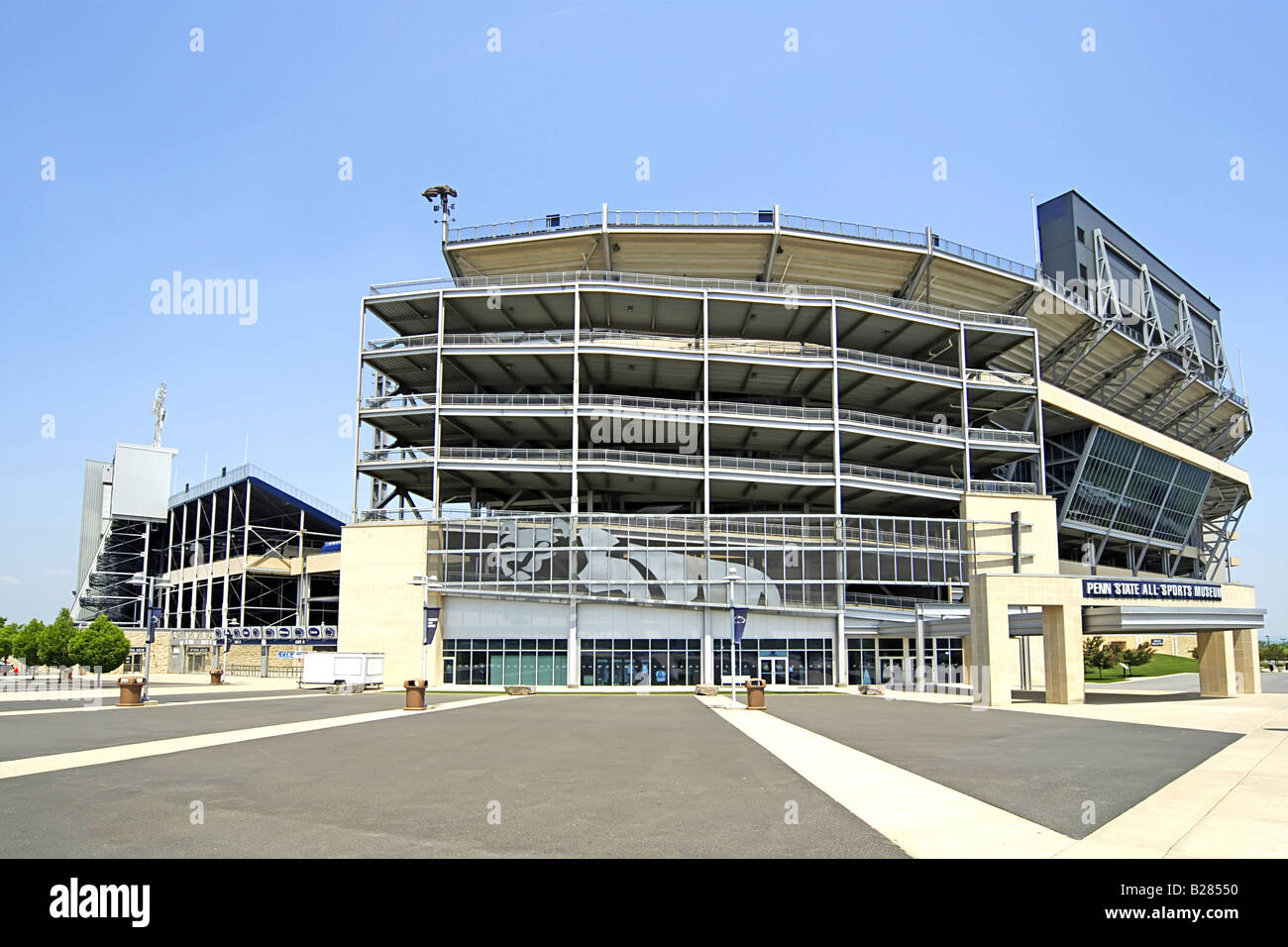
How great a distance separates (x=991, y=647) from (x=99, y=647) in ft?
177

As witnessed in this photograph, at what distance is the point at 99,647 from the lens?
193 feet

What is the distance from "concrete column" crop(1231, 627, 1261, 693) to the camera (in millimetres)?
39688

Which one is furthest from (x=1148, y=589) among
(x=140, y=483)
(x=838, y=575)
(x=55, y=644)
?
(x=140, y=483)

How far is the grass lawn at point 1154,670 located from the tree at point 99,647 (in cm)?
6265

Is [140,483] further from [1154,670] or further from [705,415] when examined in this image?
[1154,670]

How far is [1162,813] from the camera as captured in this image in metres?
10.5

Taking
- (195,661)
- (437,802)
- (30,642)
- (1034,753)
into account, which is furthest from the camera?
(195,661)

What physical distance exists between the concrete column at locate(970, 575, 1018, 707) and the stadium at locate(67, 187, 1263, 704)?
11250 mm

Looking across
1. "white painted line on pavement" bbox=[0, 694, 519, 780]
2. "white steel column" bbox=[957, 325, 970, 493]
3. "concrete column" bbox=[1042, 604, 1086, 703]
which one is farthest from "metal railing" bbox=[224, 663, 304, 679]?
"concrete column" bbox=[1042, 604, 1086, 703]

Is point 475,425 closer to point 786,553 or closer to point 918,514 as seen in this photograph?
point 786,553

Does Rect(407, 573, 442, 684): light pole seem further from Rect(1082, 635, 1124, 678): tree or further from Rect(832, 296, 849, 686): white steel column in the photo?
Rect(1082, 635, 1124, 678): tree
